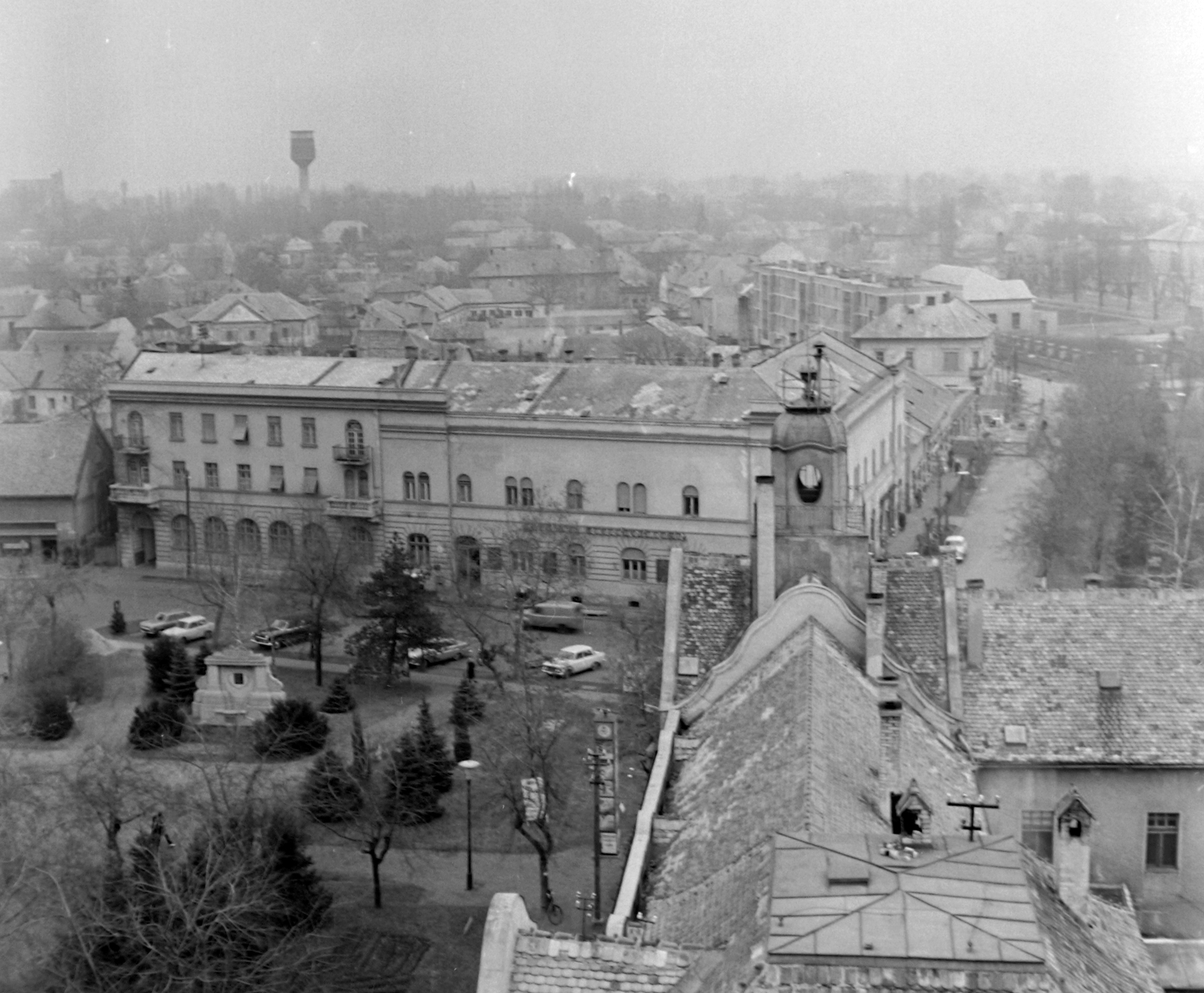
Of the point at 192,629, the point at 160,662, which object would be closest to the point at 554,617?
the point at 192,629

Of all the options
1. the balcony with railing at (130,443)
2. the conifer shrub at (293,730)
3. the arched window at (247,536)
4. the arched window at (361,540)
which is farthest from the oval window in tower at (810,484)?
the balcony with railing at (130,443)

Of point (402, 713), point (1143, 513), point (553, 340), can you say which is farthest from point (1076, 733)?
point (553, 340)

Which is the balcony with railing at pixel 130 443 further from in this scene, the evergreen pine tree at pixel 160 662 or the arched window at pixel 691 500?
the arched window at pixel 691 500

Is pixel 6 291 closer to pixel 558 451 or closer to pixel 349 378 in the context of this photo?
pixel 349 378

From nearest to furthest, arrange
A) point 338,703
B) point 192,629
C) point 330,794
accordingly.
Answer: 1. point 330,794
2. point 338,703
3. point 192,629

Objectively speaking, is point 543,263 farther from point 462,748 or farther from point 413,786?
point 413,786

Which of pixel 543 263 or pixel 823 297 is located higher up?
pixel 543 263

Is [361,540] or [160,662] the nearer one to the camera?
[160,662]
